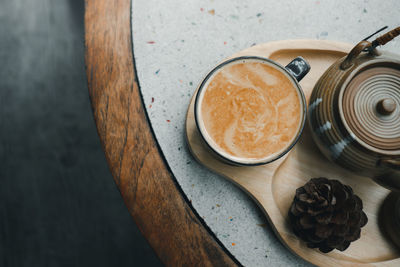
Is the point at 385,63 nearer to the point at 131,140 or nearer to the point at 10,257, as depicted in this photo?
the point at 131,140

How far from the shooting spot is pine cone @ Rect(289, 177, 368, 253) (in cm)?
46

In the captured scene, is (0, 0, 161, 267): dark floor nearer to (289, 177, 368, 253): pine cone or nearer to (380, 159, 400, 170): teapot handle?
(289, 177, 368, 253): pine cone

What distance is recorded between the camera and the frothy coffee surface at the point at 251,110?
480 mm

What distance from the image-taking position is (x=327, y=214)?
0.46 m

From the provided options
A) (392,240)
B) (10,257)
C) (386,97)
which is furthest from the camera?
(10,257)

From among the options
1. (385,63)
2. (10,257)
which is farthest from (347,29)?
(10,257)

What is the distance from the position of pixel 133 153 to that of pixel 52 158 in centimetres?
58

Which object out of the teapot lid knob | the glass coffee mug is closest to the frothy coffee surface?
the glass coffee mug

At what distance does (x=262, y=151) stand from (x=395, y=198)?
23 cm

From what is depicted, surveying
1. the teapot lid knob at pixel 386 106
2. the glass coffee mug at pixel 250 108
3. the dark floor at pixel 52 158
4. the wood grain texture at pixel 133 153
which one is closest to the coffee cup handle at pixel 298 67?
the glass coffee mug at pixel 250 108

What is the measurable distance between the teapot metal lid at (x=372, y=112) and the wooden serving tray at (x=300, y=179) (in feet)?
0.38

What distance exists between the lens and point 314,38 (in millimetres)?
599

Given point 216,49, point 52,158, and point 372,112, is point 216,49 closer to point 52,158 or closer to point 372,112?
point 372,112

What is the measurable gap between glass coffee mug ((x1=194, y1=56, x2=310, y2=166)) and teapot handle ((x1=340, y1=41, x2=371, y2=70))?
0.22 feet
